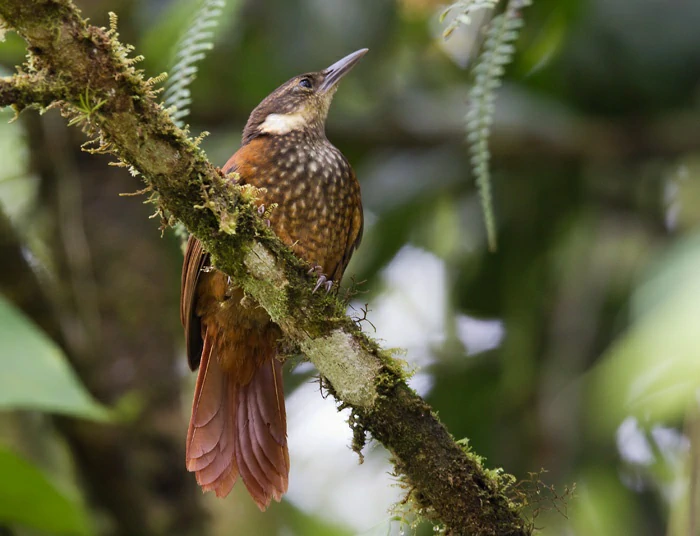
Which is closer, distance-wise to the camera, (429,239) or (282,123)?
(282,123)

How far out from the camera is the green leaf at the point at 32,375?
2102 millimetres

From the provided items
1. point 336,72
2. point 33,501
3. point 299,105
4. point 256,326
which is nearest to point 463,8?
point 256,326

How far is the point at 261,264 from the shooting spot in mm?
1928

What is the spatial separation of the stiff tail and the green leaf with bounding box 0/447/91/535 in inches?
16.4

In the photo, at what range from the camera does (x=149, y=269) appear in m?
3.96

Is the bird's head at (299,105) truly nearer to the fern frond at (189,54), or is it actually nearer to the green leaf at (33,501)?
the fern frond at (189,54)

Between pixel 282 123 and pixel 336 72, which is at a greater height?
pixel 336 72

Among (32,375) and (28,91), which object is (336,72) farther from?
(28,91)

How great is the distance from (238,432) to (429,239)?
1.72 m

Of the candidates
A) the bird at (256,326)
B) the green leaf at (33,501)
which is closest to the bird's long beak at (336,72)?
the bird at (256,326)

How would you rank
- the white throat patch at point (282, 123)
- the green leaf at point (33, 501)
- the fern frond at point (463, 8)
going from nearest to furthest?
1. the fern frond at point (463, 8)
2. the green leaf at point (33, 501)
3. the white throat patch at point (282, 123)

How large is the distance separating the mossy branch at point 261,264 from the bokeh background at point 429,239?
4.83 ft

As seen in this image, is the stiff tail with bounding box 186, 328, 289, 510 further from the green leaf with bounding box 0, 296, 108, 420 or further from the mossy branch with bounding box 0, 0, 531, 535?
the mossy branch with bounding box 0, 0, 531, 535

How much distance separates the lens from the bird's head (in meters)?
3.19
